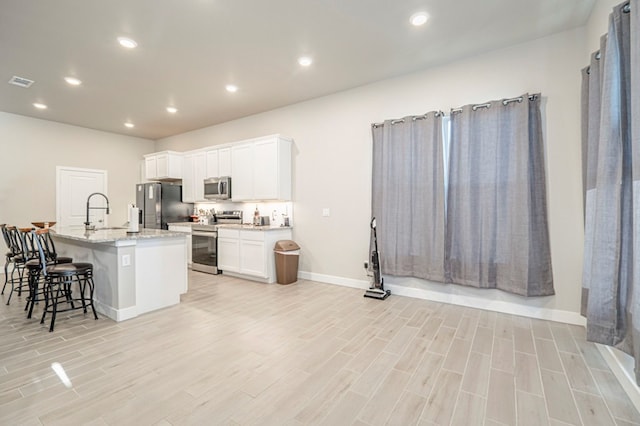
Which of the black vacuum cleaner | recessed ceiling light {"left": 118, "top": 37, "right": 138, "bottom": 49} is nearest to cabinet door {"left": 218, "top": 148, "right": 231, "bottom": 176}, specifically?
recessed ceiling light {"left": 118, "top": 37, "right": 138, "bottom": 49}

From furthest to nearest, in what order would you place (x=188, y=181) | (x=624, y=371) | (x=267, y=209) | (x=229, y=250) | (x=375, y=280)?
(x=188, y=181) → (x=267, y=209) → (x=229, y=250) → (x=375, y=280) → (x=624, y=371)

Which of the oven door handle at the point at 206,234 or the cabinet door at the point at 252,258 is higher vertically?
the oven door handle at the point at 206,234

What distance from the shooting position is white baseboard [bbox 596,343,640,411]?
183cm

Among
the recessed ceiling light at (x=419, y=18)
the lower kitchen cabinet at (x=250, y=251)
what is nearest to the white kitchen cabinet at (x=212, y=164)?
the lower kitchen cabinet at (x=250, y=251)

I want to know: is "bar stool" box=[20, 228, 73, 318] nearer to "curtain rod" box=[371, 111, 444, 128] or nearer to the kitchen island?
the kitchen island

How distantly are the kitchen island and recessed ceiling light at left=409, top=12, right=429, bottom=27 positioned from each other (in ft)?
12.2

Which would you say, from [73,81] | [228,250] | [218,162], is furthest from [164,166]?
[228,250]

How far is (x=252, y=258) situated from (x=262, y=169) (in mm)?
1627

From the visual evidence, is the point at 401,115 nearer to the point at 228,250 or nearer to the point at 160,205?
the point at 228,250

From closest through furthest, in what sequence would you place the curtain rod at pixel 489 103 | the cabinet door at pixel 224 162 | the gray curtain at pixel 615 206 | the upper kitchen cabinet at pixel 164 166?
the gray curtain at pixel 615 206, the curtain rod at pixel 489 103, the cabinet door at pixel 224 162, the upper kitchen cabinet at pixel 164 166

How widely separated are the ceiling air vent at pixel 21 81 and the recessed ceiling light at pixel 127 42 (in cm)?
219

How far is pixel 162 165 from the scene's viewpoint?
677cm

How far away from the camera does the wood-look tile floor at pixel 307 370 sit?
5.75ft

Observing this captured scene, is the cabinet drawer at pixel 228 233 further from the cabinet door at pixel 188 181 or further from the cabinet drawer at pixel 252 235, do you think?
the cabinet door at pixel 188 181
